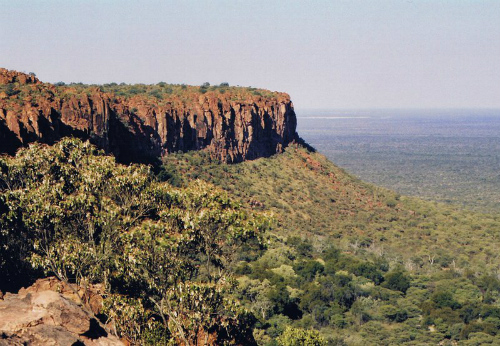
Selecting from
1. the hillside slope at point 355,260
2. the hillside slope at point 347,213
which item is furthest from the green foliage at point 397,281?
the hillside slope at point 347,213

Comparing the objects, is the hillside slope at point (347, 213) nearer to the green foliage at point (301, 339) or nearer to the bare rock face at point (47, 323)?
the green foliage at point (301, 339)

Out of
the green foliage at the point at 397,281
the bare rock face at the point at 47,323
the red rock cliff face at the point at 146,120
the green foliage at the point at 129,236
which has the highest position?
the red rock cliff face at the point at 146,120

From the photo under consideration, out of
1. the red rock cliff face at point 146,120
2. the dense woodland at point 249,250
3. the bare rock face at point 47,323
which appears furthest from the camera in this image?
the red rock cliff face at point 146,120

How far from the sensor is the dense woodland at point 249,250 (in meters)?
21.5

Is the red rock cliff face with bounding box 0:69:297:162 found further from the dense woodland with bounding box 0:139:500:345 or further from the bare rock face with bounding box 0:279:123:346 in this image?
the bare rock face with bounding box 0:279:123:346

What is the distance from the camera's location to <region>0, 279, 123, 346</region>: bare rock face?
17.9 m

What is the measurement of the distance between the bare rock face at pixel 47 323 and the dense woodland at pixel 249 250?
1014 mm

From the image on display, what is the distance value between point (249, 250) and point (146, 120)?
103 ft

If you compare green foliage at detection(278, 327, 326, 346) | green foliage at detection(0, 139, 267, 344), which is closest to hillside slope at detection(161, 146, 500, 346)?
green foliage at detection(278, 327, 326, 346)

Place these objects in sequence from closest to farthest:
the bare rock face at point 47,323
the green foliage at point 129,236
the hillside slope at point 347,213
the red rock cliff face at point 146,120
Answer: the bare rock face at point 47,323, the green foliage at point 129,236, the red rock cliff face at point 146,120, the hillside slope at point 347,213

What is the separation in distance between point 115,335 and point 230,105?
226 ft

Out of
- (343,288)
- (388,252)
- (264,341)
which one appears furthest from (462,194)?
(264,341)

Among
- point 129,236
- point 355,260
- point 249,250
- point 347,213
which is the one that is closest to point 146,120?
point 249,250

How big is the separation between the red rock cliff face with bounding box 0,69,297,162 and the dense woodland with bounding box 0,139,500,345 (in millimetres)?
3533
